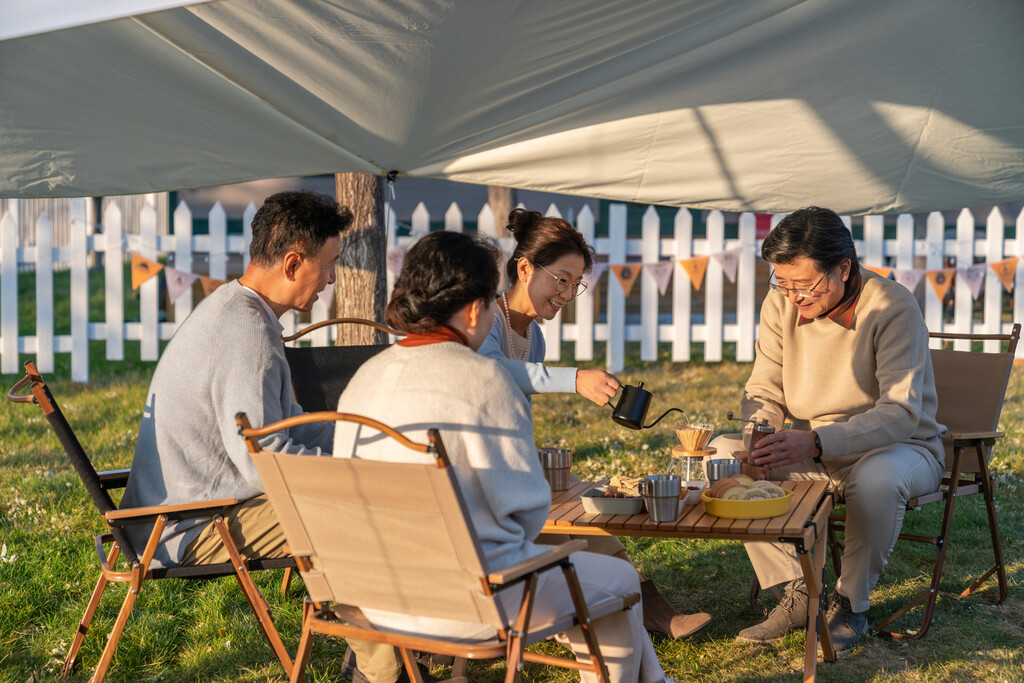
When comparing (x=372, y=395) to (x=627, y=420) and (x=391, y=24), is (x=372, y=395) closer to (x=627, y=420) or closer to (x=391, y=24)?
(x=627, y=420)

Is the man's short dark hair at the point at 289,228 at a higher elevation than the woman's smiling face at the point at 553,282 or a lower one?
higher

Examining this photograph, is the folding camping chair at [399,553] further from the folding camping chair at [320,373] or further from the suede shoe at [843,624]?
the folding camping chair at [320,373]

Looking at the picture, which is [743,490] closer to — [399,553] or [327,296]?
[399,553]

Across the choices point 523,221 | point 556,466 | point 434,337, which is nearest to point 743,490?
point 556,466

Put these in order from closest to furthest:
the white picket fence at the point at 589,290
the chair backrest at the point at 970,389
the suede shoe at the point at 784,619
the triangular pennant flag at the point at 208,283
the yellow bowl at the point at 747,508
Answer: the yellow bowl at the point at 747,508, the suede shoe at the point at 784,619, the chair backrest at the point at 970,389, the triangular pennant flag at the point at 208,283, the white picket fence at the point at 589,290

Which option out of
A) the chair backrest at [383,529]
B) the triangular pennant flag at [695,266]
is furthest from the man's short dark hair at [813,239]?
the triangular pennant flag at [695,266]

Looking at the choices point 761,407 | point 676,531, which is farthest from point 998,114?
point 676,531

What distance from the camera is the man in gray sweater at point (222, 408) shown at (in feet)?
9.11

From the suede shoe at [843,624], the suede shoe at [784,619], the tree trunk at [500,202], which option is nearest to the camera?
the suede shoe at [843,624]

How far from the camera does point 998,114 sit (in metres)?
4.16

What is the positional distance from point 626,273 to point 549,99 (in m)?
5.07

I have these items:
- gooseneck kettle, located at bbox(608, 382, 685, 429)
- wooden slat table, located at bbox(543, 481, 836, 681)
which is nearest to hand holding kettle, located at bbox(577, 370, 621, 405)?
gooseneck kettle, located at bbox(608, 382, 685, 429)

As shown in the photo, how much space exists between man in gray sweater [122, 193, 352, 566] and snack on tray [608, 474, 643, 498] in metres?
0.94

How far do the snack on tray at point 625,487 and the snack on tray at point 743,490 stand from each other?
23 cm
